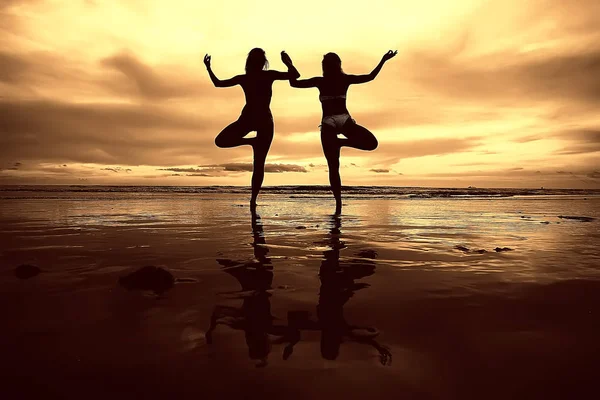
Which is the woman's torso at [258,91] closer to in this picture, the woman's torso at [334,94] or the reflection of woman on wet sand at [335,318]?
the woman's torso at [334,94]

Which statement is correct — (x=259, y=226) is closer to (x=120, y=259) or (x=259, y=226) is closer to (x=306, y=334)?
(x=120, y=259)

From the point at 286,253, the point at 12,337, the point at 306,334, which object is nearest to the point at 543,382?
the point at 306,334

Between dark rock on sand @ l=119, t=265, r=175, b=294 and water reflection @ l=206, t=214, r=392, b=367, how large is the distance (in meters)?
0.40

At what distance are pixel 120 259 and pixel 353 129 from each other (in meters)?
5.32

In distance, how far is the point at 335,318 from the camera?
5.34 feet

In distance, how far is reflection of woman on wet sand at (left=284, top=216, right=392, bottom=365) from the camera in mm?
1341

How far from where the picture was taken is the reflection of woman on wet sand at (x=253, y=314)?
1.36 meters

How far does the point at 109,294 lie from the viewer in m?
1.95

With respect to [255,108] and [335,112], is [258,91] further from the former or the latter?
[335,112]

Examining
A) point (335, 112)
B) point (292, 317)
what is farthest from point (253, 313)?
point (335, 112)

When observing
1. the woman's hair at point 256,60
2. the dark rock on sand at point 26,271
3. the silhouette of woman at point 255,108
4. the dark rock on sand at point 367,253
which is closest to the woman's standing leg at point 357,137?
the silhouette of woman at point 255,108

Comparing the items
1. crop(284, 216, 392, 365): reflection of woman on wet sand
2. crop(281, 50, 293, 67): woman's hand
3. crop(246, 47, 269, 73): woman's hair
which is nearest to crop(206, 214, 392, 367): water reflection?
crop(284, 216, 392, 365): reflection of woman on wet sand

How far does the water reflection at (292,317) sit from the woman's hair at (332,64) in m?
5.24

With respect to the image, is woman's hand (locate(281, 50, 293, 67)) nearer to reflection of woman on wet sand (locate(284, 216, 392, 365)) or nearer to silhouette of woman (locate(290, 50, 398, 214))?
silhouette of woman (locate(290, 50, 398, 214))
